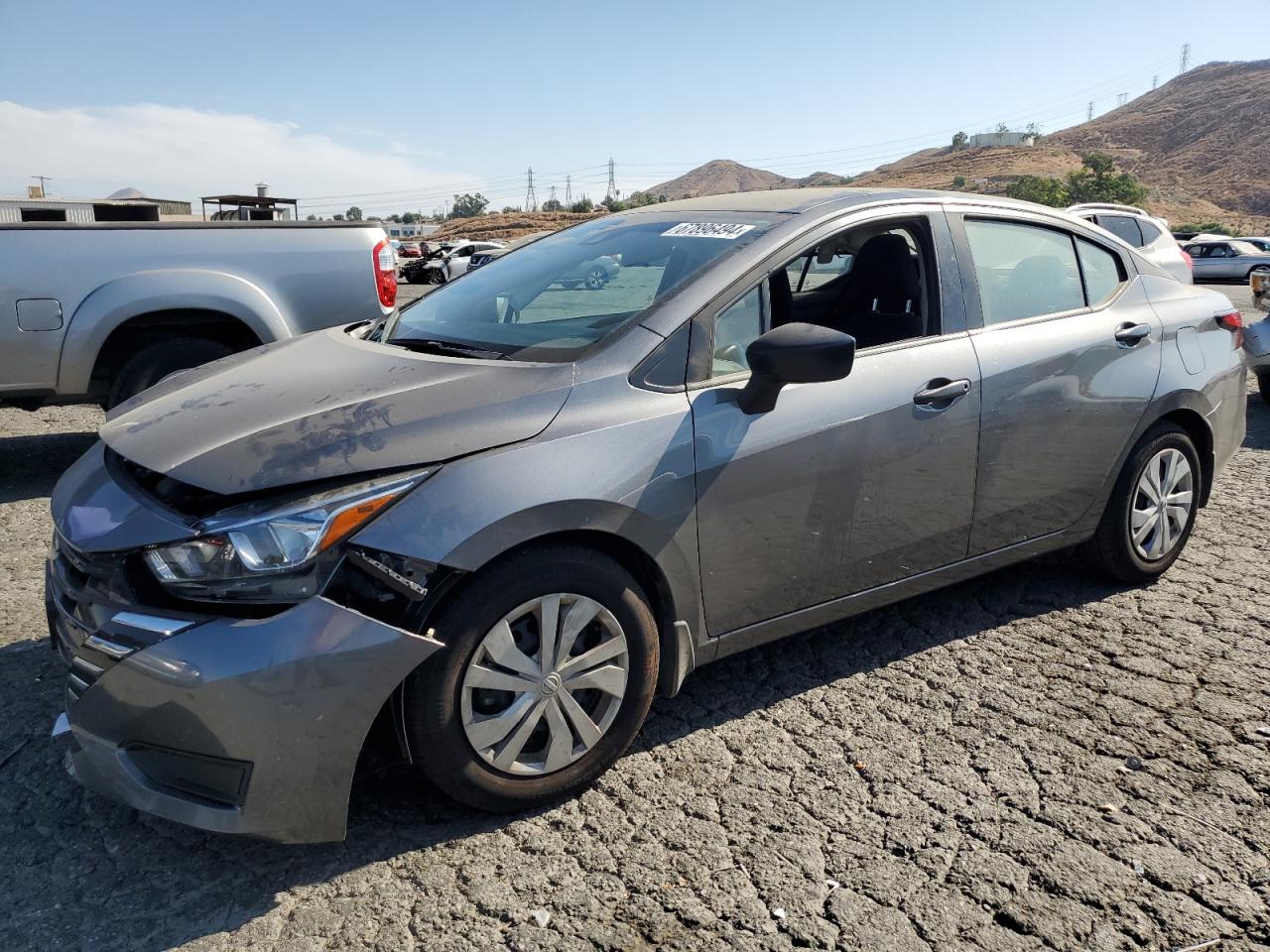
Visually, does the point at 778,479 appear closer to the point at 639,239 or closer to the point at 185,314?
the point at 639,239

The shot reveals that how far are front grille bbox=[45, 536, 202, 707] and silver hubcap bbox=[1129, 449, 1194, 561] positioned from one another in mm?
3702

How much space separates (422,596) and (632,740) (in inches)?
38.8

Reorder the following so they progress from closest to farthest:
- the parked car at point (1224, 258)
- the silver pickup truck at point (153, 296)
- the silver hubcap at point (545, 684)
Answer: the silver hubcap at point (545, 684) < the silver pickup truck at point (153, 296) < the parked car at point (1224, 258)

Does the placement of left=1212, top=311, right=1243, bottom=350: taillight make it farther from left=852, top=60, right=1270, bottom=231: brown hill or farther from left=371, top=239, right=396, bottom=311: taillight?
left=852, top=60, right=1270, bottom=231: brown hill

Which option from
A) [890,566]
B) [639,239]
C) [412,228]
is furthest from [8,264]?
[412,228]

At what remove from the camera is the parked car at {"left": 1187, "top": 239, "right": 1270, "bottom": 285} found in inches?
1225

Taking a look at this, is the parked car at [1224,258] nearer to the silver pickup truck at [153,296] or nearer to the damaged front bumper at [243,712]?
the silver pickup truck at [153,296]

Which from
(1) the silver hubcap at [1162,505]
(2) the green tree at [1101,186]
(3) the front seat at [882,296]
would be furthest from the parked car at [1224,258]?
(2) the green tree at [1101,186]

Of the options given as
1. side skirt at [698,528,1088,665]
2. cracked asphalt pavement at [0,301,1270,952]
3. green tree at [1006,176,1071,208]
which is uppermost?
green tree at [1006,176,1071,208]

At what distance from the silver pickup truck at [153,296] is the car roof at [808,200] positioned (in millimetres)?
2932

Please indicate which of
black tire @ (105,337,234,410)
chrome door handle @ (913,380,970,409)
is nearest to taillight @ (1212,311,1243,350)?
chrome door handle @ (913,380,970,409)

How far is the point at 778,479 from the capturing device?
3066mm

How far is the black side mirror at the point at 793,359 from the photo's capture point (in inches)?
114

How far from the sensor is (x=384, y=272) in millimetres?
6535
